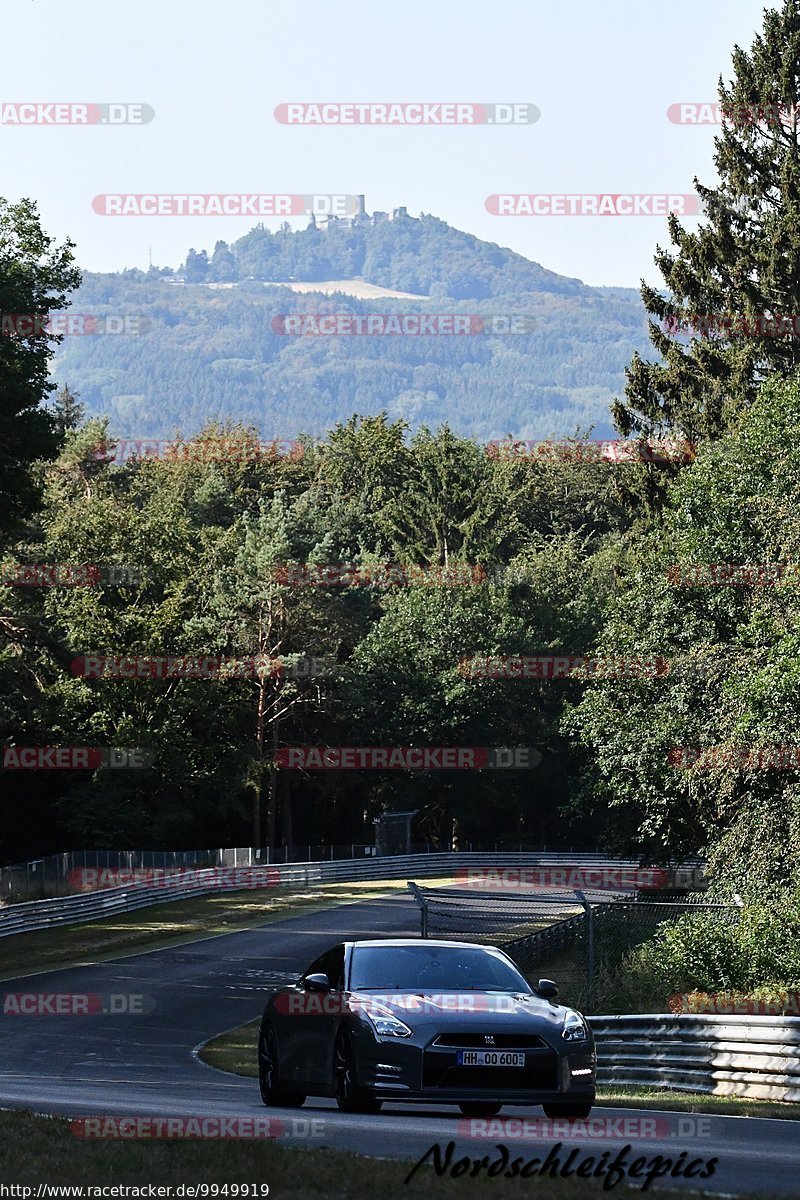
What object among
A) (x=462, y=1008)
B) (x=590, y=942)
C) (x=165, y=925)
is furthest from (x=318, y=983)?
(x=165, y=925)

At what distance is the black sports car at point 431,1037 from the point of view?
39.2ft

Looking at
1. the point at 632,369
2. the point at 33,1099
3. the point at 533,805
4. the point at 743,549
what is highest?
the point at 632,369

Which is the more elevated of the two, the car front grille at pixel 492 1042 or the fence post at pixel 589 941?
the car front grille at pixel 492 1042

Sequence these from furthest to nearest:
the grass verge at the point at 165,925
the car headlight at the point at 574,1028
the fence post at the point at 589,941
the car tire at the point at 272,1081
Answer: the grass verge at the point at 165,925, the fence post at the point at 589,941, the car tire at the point at 272,1081, the car headlight at the point at 574,1028

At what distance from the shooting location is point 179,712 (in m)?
67.4

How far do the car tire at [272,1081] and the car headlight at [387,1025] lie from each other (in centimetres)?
169

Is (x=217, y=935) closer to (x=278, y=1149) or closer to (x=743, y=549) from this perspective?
(x=743, y=549)

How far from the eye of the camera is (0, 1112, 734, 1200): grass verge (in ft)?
26.9

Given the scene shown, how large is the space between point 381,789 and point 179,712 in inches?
758

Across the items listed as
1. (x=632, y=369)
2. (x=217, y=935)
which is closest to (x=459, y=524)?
(x=632, y=369)

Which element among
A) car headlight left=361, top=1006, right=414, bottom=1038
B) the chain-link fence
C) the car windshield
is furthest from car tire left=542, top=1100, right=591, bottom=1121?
the chain-link fence

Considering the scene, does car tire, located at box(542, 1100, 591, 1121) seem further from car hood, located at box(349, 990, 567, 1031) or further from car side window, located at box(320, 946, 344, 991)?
car side window, located at box(320, 946, 344, 991)

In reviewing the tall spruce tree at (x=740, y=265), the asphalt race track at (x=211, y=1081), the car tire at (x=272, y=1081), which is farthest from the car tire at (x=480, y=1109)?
the tall spruce tree at (x=740, y=265)

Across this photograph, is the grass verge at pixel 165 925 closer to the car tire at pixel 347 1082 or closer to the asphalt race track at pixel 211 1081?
the asphalt race track at pixel 211 1081
